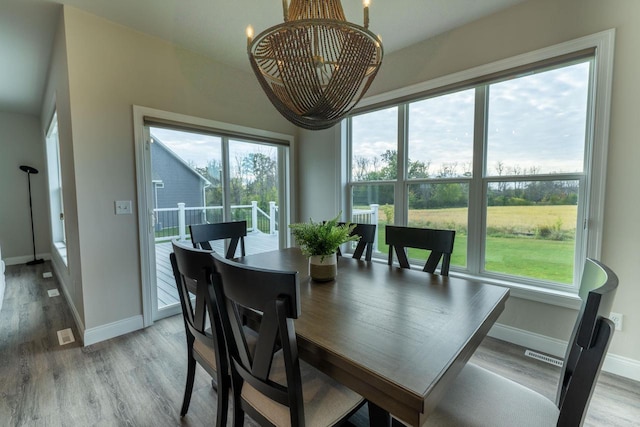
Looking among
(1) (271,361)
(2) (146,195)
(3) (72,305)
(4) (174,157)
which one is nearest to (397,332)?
(1) (271,361)

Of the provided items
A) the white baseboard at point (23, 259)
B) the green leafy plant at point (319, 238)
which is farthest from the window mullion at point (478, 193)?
the white baseboard at point (23, 259)

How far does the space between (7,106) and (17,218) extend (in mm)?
1849

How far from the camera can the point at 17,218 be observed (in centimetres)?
484

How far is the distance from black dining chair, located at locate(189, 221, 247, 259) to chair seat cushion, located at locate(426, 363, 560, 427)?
1.79 m

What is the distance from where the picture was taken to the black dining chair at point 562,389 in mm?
739

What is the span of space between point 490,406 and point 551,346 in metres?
1.59

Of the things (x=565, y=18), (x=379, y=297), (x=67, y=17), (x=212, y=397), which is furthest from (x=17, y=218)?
(x=565, y=18)

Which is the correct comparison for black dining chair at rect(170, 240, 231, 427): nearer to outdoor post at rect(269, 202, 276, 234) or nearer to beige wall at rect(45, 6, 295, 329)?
beige wall at rect(45, 6, 295, 329)

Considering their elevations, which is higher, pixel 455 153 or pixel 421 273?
pixel 455 153

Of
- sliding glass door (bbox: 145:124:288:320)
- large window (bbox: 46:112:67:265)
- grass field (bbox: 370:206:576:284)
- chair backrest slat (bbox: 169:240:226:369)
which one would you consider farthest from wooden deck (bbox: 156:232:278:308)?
grass field (bbox: 370:206:576:284)

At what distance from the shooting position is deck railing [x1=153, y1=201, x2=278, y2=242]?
2.81m

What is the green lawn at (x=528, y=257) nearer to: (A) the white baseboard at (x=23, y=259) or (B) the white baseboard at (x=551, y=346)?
(B) the white baseboard at (x=551, y=346)

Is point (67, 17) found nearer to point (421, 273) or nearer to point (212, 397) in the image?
point (212, 397)

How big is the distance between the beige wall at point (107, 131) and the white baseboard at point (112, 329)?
0.11 feet
